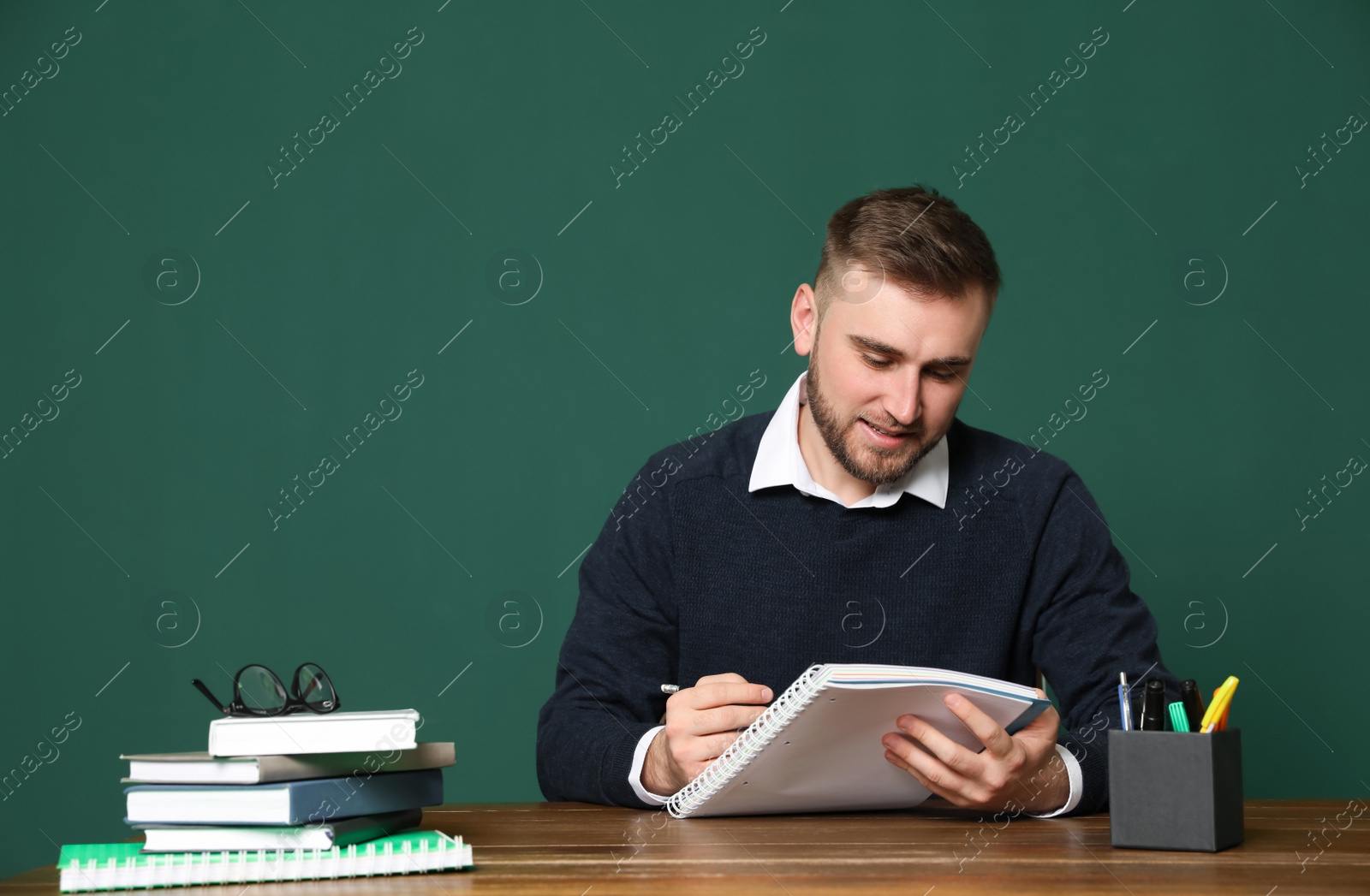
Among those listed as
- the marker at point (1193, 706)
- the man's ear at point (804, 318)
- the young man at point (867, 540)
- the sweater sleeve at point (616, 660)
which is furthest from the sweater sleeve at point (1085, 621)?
the sweater sleeve at point (616, 660)

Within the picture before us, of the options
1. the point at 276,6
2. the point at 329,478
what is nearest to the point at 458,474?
the point at 329,478

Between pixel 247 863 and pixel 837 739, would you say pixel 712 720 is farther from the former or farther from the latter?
pixel 247 863

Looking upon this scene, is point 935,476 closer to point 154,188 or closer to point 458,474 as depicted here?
point 458,474

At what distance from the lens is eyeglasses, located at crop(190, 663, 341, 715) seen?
114 cm

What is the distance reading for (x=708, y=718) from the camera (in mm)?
1332

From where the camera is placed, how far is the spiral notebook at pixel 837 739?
3.54 feet

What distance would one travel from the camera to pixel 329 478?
275cm

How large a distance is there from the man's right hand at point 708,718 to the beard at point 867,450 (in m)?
0.54

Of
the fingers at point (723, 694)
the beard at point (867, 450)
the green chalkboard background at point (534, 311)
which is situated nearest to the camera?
the fingers at point (723, 694)

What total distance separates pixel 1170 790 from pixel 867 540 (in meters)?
0.81

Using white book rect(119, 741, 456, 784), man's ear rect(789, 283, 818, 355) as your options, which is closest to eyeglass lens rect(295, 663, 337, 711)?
white book rect(119, 741, 456, 784)

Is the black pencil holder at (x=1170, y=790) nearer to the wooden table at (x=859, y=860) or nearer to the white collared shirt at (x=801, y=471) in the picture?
the wooden table at (x=859, y=860)

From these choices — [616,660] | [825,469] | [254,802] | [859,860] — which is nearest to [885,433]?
[825,469]

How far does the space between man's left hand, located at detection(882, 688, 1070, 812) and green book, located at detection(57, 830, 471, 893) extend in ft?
1.52
